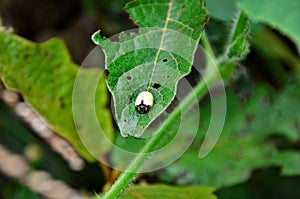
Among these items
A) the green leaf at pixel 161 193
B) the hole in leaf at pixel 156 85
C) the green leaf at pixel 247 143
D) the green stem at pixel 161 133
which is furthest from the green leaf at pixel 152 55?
the green leaf at pixel 247 143

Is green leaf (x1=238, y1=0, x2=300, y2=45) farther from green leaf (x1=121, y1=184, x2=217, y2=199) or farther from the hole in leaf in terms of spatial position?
green leaf (x1=121, y1=184, x2=217, y2=199)

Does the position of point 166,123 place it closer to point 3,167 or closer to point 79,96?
point 79,96

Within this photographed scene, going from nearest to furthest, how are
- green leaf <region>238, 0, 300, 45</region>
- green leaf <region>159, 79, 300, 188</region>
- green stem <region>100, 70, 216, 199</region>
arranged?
green leaf <region>238, 0, 300, 45</region>, green stem <region>100, 70, 216, 199</region>, green leaf <region>159, 79, 300, 188</region>

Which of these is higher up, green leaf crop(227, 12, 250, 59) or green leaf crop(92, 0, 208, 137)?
green leaf crop(227, 12, 250, 59)

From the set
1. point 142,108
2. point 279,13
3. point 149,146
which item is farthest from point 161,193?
point 279,13

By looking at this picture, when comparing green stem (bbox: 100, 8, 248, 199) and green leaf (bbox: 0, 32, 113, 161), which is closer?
green stem (bbox: 100, 8, 248, 199)

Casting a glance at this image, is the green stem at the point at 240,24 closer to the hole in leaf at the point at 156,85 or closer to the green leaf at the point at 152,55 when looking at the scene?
the green leaf at the point at 152,55

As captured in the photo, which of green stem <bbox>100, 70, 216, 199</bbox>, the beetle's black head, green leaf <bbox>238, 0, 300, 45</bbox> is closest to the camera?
green leaf <bbox>238, 0, 300, 45</bbox>

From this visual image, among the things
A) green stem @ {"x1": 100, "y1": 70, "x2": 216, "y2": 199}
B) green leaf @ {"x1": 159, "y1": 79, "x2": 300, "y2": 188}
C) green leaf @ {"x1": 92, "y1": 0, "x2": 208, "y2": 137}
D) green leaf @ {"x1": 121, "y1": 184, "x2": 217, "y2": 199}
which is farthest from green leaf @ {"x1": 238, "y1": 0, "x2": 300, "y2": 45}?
green leaf @ {"x1": 159, "y1": 79, "x2": 300, "y2": 188}
